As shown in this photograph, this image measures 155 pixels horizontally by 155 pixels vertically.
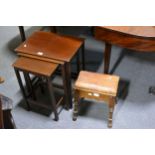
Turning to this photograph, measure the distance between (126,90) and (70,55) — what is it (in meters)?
0.78

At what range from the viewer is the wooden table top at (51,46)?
5.37 ft

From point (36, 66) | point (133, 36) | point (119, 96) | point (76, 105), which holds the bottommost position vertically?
point (119, 96)

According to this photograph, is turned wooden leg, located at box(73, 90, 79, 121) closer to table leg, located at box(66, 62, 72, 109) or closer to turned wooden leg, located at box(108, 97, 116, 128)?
table leg, located at box(66, 62, 72, 109)

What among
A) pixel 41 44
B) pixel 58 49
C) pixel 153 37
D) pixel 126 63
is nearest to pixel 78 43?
pixel 58 49

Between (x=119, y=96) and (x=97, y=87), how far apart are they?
1.73ft

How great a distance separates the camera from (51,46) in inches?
68.2

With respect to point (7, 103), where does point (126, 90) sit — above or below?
below

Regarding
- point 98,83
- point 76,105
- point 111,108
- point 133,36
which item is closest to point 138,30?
point 133,36

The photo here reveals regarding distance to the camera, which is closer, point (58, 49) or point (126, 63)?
point (58, 49)

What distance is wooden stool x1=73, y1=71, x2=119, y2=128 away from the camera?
5.30ft

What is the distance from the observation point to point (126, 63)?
247 cm

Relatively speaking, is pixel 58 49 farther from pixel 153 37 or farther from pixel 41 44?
pixel 153 37

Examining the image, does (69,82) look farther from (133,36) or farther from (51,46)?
(133,36)

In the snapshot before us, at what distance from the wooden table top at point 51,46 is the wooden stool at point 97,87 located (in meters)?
0.21
